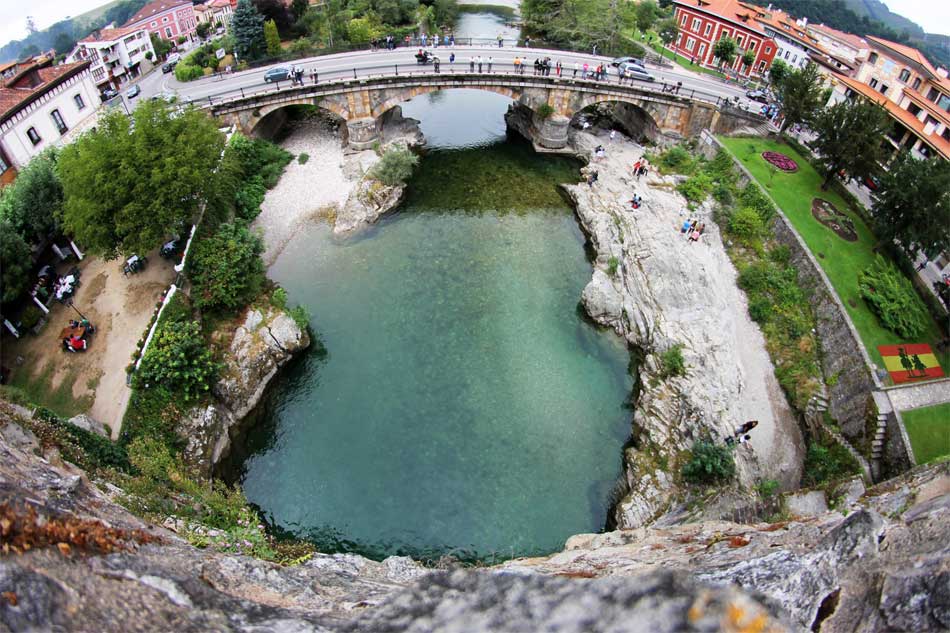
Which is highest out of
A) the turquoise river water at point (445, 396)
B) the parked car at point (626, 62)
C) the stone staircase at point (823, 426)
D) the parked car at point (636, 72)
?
the parked car at point (626, 62)

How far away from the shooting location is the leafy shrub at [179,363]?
2666 cm

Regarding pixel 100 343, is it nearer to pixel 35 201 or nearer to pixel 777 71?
pixel 35 201

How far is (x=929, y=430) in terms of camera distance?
2473 cm

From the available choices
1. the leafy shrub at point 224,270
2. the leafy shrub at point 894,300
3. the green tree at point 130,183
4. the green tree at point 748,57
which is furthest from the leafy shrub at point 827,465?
the green tree at point 748,57

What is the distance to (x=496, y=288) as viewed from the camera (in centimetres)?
3822

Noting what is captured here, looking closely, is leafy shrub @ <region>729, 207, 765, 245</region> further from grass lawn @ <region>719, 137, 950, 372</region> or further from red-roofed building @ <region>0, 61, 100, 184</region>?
red-roofed building @ <region>0, 61, 100, 184</region>

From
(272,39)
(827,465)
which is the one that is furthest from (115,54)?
(827,465)

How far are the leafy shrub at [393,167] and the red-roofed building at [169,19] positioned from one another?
56.4 meters

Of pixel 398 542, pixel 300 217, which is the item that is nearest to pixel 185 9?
pixel 300 217

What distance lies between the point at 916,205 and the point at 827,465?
1842 centimetres

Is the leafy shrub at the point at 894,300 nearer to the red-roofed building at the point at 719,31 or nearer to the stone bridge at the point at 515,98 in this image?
the stone bridge at the point at 515,98

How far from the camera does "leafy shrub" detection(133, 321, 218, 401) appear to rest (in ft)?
87.5

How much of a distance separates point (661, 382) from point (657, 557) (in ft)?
55.3

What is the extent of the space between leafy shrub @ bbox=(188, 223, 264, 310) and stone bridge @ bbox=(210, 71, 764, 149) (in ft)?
68.9
